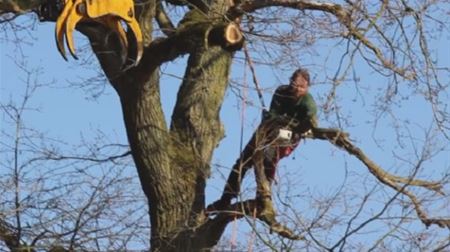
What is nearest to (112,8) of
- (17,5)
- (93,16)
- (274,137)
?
(93,16)

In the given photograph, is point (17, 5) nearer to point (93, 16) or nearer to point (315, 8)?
point (93, 16)

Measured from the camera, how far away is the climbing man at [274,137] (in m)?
10.3

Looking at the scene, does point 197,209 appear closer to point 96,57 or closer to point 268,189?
point 268,189

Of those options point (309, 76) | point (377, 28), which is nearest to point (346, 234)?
point (309, 76)

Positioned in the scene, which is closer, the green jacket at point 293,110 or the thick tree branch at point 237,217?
the thick tree branch at point 237,217

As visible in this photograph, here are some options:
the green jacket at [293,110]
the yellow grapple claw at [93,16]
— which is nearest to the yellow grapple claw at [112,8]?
the yellow grapple claw at [93,16]

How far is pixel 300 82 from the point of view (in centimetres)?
1048

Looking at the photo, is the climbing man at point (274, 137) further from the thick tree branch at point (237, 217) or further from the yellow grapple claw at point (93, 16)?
the yellow grapple claw at point (93, 16)

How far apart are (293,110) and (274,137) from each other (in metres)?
0.29

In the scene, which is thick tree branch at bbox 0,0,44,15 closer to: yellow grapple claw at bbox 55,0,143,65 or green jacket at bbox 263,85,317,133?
yellow grapple claw at bbox 55,0,143,65

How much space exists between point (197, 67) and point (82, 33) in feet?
3.20

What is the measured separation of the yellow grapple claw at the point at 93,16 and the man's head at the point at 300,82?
4.12 feet

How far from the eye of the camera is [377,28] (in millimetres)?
11117

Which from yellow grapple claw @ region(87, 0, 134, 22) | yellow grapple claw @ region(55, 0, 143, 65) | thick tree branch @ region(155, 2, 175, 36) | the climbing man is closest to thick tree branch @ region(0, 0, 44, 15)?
yellow grapple claw @ region(55, 0, 143, 65)
